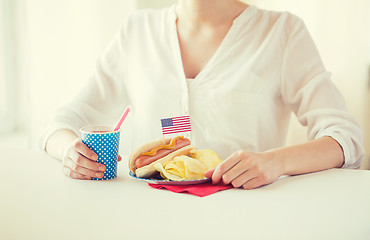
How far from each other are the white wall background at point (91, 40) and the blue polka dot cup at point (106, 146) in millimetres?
1287

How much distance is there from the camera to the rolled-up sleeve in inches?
49.1

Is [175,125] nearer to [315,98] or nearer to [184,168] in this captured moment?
[184,168]

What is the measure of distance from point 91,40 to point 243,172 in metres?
1.53

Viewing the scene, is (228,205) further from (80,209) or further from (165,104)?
(165,104)

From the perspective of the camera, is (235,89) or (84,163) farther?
(235,89)

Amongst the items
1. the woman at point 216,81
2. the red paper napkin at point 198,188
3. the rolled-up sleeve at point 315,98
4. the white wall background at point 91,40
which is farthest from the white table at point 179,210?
the white wall background at point 91,40

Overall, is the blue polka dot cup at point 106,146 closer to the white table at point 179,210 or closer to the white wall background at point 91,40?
the white table at point 179,210

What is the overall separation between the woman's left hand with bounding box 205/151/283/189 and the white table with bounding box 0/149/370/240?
0.02m

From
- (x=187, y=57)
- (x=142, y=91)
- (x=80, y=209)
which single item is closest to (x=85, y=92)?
(x=142, y=91)

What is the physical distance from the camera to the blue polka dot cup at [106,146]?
105cm

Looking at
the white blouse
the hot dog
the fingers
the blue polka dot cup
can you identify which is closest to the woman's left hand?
the fingers

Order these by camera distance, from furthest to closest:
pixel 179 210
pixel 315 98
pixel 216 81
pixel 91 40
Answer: pixel 91 40, pixel 216 81, pixel 315 98, pixel 179 210

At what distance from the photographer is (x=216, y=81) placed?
1483 millimetres

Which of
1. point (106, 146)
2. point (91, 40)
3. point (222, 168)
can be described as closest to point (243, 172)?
point (222, 168)
